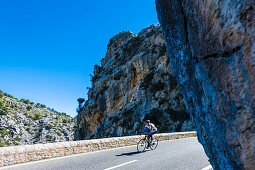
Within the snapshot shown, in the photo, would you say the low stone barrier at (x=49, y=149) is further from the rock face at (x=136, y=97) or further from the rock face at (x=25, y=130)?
the rock face at (x=25, y=130)

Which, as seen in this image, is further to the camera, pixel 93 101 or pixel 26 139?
pixel 26 139

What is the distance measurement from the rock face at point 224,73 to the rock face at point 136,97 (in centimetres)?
2095

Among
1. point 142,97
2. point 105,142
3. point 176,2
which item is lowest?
point 105,142

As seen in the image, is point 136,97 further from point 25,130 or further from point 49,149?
point 25,130

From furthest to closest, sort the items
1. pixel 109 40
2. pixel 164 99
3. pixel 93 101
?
pixel 109 40 < pixel 93 101 < pixel 164 99

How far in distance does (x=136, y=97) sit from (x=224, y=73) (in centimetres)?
3147

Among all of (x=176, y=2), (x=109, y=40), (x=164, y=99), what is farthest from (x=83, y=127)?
(x=176, y=2)

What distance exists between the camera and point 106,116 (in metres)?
37.8

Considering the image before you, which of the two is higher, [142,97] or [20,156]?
[142,97]

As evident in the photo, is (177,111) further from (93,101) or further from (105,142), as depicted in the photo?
(93,101)

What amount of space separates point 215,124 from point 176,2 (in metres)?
2.00

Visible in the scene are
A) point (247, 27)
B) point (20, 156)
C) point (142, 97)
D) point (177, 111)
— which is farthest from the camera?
point (142, 97)

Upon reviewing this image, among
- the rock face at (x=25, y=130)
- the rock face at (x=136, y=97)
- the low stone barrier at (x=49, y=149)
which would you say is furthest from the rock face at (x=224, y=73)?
the rock face at (x=25, y=130)

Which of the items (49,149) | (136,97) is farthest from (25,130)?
(49,149)
